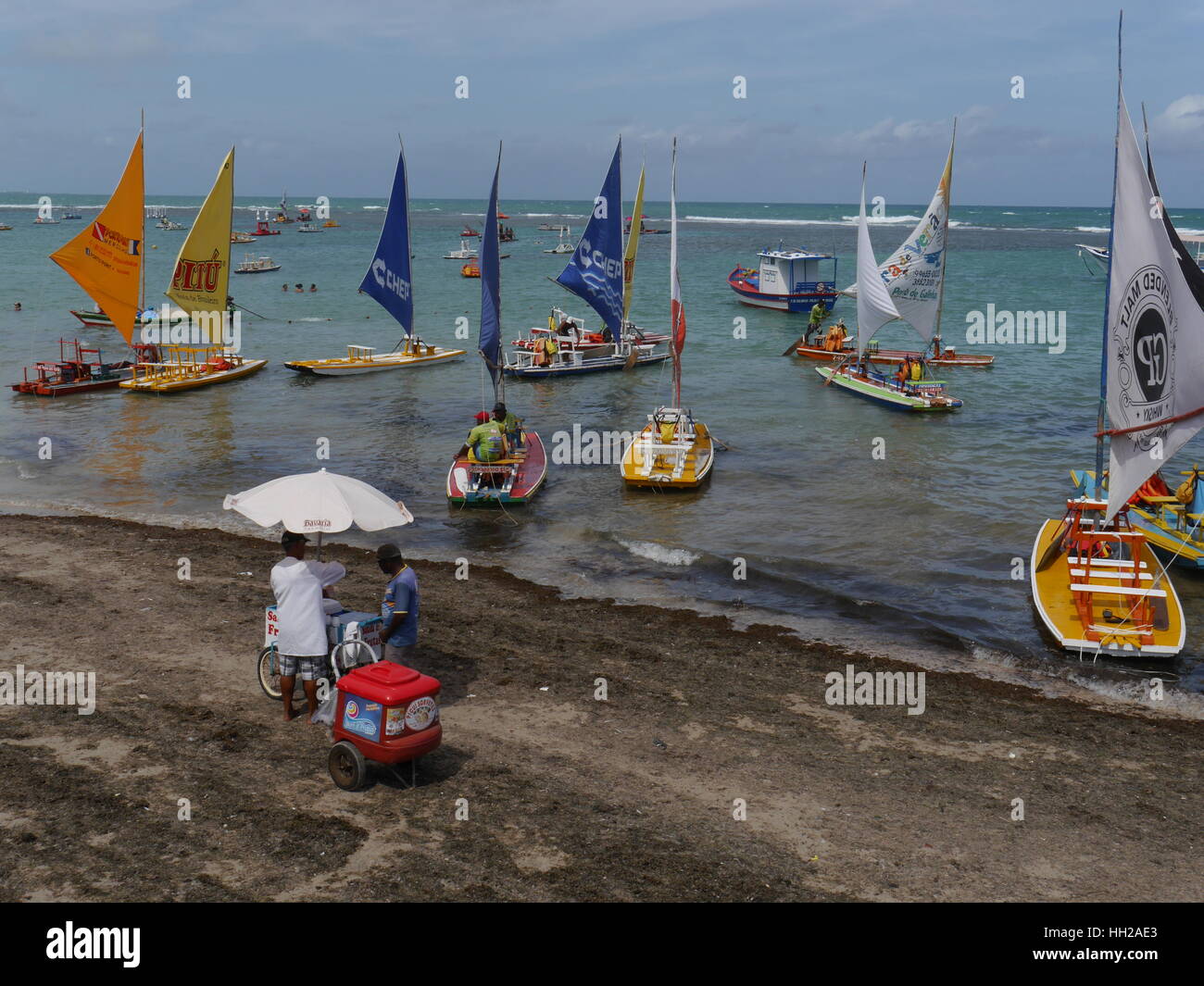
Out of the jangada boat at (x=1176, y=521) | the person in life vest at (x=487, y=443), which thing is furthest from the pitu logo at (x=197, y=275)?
the jangada boat at (x=1176, y=521)

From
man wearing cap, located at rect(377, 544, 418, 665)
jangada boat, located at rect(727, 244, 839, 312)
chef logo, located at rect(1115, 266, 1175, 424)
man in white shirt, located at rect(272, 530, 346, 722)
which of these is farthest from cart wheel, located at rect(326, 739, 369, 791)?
jangada boat, located at rect(727, 244, 839, 312)

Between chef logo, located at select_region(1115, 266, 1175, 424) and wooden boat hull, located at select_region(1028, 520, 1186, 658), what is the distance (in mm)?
3525

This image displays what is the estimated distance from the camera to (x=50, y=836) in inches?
332

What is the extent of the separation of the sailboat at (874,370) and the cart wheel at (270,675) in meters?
26.9

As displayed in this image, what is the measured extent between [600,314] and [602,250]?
2636 millimetres

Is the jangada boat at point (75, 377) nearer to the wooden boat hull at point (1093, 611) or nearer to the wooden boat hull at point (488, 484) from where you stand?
the wooden boat hull at point (488, 484)

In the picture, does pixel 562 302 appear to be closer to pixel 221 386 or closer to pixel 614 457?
pixel 221 386

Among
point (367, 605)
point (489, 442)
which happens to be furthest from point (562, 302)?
point (367, 605)

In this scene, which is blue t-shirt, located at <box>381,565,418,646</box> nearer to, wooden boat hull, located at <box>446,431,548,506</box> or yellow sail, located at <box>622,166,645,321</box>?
wooden boat hull, located at <box>446,431,548,506</box>

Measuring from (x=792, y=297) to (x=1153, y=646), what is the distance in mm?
48555

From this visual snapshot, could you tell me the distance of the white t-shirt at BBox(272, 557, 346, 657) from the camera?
10.0 m

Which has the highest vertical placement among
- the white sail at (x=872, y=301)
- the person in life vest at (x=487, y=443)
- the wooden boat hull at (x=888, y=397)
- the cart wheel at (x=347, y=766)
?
the white sail at (x=872, y=301)

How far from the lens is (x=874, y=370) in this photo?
38000mm

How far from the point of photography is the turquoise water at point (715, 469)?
1789cm
